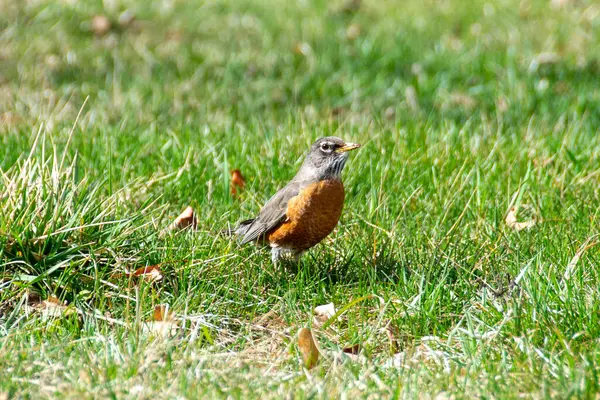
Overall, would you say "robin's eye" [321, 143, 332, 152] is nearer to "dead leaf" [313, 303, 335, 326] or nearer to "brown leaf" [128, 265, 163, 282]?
"dead leaf" [313, 303, 335, 326]

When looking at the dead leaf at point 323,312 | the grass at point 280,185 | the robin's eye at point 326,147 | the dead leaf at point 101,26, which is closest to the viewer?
the grass at point 280,185

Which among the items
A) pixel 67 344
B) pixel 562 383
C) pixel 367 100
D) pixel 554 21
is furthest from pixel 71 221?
pixel 554 21

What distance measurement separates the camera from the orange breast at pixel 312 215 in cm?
421

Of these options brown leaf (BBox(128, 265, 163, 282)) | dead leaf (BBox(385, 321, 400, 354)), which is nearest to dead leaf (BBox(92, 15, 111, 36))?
brown leaf (BBox(128, 265, 163, 282))

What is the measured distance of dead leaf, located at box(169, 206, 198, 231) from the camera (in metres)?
4.44

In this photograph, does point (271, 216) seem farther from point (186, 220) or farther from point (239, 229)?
point (186, 220)

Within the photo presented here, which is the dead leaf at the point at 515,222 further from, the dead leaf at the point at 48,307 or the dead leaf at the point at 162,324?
the dead leaf at the point at 48,307

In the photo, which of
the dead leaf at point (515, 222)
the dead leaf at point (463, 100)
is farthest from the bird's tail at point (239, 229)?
the dead leaf at point (463, 100)

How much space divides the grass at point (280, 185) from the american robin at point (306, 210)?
139 millimetres

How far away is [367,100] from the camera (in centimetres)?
709

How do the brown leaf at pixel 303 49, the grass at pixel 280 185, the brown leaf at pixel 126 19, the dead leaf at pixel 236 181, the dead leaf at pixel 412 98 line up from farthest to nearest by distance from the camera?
the brown leaf at pixel 126 19 → the brown leaf at pixel 303 49 → the dead leaf at pixel 412 98 → the dead leaf at pixel 236 181 → the grass at pixel 280 185

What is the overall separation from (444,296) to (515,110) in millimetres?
3343

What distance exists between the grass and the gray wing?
9cm

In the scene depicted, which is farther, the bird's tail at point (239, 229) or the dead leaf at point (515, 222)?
the dead leaf at point (515, 222)
